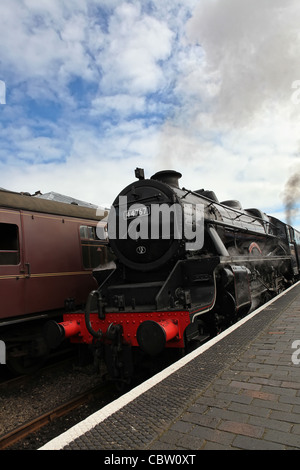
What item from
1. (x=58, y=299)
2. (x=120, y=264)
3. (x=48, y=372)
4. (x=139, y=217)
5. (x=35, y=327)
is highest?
(x=139, y=217)

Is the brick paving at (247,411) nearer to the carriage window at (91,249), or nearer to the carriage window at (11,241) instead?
the carriage window at (11,241)

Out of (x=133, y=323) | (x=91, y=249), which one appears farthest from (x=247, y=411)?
(x=91, y=249)

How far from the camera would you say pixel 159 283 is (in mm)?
4793

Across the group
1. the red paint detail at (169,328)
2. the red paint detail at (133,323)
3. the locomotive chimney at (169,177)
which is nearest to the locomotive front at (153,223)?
the locomotive chimney at (169,177)

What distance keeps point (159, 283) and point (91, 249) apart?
2958 mm

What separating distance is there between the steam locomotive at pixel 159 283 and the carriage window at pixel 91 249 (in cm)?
129

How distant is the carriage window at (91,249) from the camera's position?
7065 mm

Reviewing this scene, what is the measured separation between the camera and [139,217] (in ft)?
Result: 17.3

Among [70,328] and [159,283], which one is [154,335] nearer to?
[159,283]

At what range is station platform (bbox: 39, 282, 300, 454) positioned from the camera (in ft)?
6.55

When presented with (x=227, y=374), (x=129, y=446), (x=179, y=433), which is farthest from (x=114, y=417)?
(x=227, y=374)

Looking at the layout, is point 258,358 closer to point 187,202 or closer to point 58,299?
point 187,202

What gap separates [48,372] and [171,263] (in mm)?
3124

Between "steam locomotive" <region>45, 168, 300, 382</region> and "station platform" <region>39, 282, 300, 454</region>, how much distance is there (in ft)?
2.41
